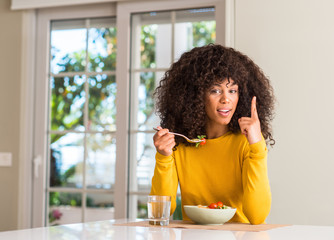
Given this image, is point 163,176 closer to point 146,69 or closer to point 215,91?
point 215,91

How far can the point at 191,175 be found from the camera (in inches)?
75.4

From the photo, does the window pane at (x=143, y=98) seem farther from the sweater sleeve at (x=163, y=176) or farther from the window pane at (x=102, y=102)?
the sweater sleeve at (x=163, y=176)

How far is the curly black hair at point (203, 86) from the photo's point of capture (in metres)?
1.97

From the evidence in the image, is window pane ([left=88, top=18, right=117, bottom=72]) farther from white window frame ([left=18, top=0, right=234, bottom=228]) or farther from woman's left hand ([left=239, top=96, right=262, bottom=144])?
woman's left hand ([left=239, top=96, right=262, bottom=144])

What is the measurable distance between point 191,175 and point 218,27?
4.55ft

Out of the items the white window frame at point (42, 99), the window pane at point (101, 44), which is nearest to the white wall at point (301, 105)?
the white window frame at point (42, 99)

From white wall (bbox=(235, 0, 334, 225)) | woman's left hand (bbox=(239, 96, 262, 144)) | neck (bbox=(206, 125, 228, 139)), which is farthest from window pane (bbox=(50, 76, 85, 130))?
woman's left hand (bbox=(239, 96, 262, 144))

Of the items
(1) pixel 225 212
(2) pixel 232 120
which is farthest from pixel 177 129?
(1) pixel 225 212

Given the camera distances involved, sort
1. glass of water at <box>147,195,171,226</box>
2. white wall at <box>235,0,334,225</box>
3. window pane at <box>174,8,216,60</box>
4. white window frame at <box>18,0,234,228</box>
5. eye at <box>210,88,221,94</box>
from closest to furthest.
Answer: glass of water at <box>147,195,171,226</box> → eye at <box>210,88,221,94</box> → white wall at <box>235,0,334,225</box> → window pane at <box>174,8,216,60</box> → white window frame at <box>18,0,234,228</box>

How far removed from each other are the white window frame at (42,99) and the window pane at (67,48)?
0.06 m

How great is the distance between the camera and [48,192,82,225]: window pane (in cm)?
349

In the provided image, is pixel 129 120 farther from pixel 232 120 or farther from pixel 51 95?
pixel 232 120

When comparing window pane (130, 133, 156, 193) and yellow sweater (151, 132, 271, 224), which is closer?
yellow sweater (151, 132, 271, 224)

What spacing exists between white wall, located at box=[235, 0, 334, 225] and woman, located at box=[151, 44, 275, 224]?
2.25 ft
